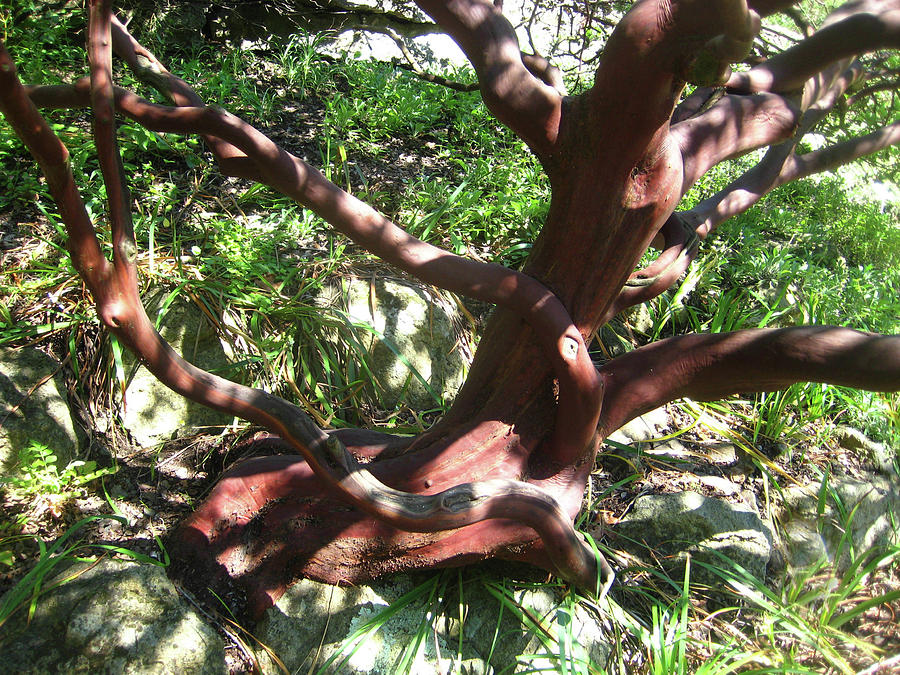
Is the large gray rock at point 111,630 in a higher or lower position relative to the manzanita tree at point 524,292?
lower

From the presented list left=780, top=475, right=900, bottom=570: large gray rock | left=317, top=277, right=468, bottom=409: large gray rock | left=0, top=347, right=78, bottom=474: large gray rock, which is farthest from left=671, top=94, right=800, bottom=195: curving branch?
left=0, top=347, right=78, bottom=474: large gray rock

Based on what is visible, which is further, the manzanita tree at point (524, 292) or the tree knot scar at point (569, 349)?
the tree knot scar at point (569, 349)

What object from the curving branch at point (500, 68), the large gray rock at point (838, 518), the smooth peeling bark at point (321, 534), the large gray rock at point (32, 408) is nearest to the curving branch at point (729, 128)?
the curving branch at point (500, 68)

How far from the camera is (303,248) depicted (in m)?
3.55

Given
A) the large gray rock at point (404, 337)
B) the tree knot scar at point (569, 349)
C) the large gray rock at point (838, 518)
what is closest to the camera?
the tree knot scar at point (569, 349)

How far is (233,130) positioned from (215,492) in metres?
1.25

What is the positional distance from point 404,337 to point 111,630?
1846 millimetres

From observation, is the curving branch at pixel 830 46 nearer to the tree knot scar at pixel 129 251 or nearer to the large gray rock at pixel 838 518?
the tree knot scar at pixel 129 251

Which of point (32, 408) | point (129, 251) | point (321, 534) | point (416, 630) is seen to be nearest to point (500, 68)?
point (129, 251)

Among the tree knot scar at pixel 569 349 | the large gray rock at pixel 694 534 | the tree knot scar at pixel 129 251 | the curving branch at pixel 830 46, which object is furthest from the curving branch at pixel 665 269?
the tree knot scar at pixel 129 251

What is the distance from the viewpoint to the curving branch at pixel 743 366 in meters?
1.79

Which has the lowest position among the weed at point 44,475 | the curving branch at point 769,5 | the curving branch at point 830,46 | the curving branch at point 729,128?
the weed at point 44,475

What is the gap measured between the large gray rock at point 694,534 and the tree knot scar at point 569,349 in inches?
46.9

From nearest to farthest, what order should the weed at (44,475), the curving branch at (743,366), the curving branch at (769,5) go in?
the curving branch at (769,5) → the curving branch at (743,366) → the weed at (44,475)
